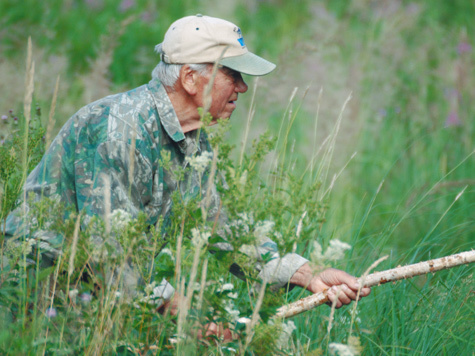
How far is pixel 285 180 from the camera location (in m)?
2.76

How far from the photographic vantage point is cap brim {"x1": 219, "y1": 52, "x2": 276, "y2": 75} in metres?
2.77

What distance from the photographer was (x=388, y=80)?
19.8 ft

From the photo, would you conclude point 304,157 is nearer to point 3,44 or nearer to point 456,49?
point 456,49

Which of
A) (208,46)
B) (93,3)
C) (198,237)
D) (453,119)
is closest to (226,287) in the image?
(198,237)

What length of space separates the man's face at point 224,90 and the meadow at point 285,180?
0.54 feet

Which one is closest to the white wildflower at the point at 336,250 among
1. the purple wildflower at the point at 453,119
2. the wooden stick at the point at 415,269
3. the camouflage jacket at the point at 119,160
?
the wooden stick at the point at 415,269

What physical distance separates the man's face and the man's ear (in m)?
0.04

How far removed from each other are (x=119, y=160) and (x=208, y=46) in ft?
2.14

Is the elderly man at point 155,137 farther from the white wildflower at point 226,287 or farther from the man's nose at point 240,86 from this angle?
the white wildflower at point 226,287

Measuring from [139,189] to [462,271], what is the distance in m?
1.53

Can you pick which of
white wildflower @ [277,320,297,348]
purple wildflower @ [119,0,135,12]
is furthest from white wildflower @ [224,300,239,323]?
purple wildflower @ [119,0,135,12]

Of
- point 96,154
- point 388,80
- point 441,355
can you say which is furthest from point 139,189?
point 388,80

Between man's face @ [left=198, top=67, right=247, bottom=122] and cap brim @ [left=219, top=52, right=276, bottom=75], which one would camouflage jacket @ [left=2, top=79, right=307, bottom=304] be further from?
cap brim @ [left=219, top=52, right=276, bottom=75]

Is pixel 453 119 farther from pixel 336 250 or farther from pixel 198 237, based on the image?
pixel 198 237
